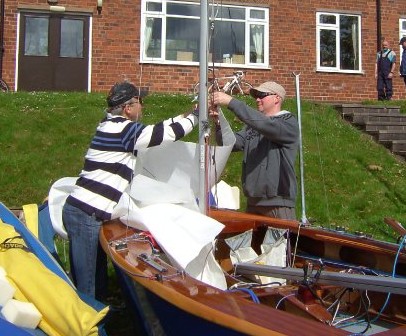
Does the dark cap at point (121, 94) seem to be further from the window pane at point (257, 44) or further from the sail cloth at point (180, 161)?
the window pane at point (257, 44)

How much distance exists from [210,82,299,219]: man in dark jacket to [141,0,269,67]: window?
919 cm

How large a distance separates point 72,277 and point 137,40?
34.5 ft

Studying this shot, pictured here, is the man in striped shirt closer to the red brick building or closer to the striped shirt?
the striped shirt

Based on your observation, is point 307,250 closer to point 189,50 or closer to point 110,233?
point 110,233

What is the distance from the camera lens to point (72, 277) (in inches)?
164

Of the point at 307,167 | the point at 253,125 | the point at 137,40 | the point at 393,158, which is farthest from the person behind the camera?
the point at 137,40

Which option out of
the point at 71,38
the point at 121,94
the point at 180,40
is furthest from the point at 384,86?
the point at 121,94

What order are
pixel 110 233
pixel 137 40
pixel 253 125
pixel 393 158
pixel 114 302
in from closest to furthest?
pixel 110 233 → pixel 253 125 → pixel 114 302 → pixel 393 158 → pixel 137 40

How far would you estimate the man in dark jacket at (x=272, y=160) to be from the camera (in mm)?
4375

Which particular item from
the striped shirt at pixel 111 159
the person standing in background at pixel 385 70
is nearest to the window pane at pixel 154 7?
the person standing in background at pixel 385 70

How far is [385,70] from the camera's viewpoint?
14328 millimetres

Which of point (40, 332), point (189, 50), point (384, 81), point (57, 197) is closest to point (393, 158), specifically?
point (384, 81)

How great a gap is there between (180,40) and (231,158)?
608 cm

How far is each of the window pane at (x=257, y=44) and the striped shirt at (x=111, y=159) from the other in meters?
11.4
